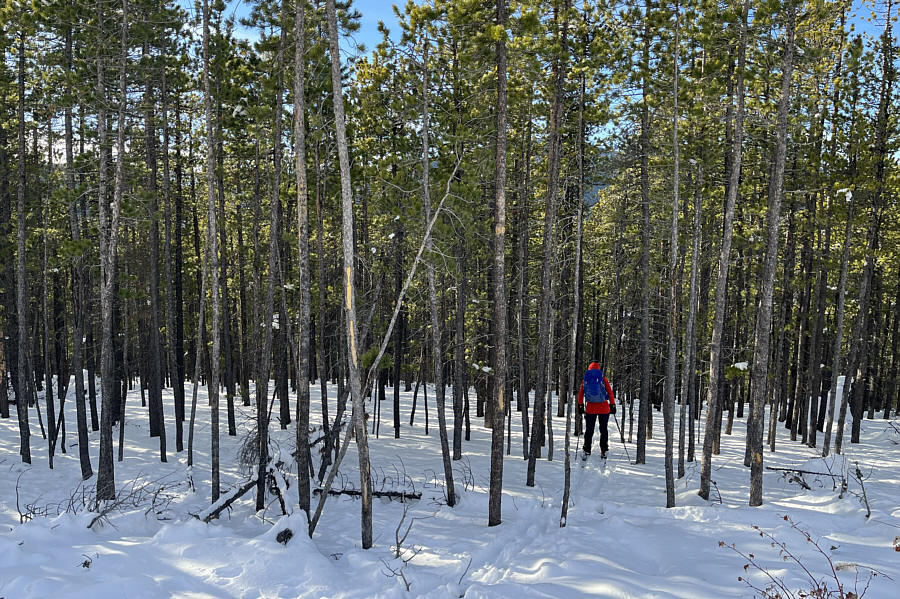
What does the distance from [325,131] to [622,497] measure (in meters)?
11.7

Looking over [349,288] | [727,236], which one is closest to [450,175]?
[349,288]

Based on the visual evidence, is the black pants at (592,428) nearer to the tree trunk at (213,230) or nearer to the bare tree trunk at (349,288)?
the bare tree trunk at (349,288)

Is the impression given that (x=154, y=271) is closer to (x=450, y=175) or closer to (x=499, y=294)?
(x=450, y=175)

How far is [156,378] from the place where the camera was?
19.4 meters

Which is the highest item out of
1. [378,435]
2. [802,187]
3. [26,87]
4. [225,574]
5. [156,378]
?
[26,87]

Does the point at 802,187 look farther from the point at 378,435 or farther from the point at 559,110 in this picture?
the point at 378,435

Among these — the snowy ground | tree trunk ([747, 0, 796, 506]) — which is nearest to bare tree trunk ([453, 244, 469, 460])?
the snowy ground

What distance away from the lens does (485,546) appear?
9.00 m

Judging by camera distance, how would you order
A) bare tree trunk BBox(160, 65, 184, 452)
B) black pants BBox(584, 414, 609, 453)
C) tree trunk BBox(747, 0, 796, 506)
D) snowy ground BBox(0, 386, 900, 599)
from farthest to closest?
bare tree trunk BBox(160, 65, 184, 452) < black pants BBox(584, 414, 609, 453) < tree trunk BBox(747, 0, 796, 506) < snowy ground BBox(0, 386, 900, 599)

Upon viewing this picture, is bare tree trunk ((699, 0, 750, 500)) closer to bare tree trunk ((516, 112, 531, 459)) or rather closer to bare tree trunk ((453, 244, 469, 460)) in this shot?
bare tree trunk ((516, 112, 531, 459))

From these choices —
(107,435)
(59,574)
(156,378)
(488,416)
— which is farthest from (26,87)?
(488,416)

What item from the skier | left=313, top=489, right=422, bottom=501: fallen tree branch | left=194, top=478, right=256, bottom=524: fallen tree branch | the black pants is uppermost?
the skier

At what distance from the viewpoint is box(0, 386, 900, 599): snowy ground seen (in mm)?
6801

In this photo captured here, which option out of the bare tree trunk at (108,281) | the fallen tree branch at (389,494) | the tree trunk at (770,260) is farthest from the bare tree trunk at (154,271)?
the tree trunk at (770,260)
